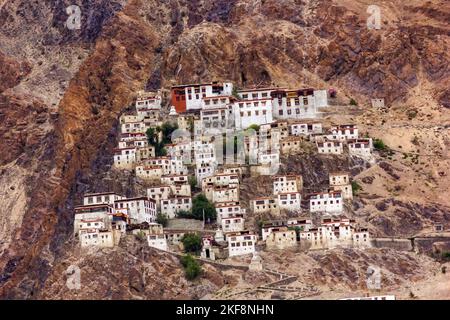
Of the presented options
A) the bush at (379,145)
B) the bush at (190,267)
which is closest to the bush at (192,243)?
the bush at (190,267)

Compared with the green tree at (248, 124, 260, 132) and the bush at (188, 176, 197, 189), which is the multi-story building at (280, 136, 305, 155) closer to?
the green tree at (248, 124, 260, 132)

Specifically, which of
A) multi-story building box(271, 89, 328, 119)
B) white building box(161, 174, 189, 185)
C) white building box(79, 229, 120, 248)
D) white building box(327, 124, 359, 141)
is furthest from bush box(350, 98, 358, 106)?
white building box(79, 229, 120, 248)

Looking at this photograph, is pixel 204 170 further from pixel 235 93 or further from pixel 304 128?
pixel 235 93

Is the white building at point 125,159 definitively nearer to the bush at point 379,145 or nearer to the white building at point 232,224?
the white building at point 232,224

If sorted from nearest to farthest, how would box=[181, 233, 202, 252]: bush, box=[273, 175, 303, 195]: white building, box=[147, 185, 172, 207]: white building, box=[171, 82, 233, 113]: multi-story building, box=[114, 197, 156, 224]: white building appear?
1. box=[181, 233, 202, 252]: bush
2. box=[114, 197, 156, 224]: white building
3. box=[273, 175, 303, 195]: white building
4. box=[147, 185, 172, 207]: white building
5. box=[171, 82, 233, 113]: multi-story building

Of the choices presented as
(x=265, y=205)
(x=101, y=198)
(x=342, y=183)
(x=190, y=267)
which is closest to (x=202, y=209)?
(x=265, y=205)

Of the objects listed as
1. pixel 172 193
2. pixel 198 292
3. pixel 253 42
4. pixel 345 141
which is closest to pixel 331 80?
pixel 253 42
